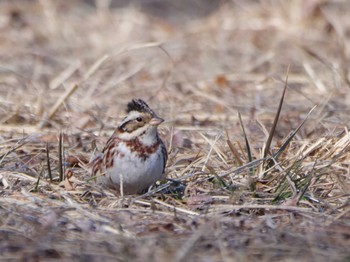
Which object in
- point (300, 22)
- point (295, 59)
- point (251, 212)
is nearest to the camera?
point (251, 212)

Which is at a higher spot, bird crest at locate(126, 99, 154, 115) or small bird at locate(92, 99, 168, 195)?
bird crest at locate(126, 99, 154, 115)

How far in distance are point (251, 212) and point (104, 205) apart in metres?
0.82

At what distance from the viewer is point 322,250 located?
156 inches

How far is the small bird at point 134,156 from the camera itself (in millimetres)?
4902

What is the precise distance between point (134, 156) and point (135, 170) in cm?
8

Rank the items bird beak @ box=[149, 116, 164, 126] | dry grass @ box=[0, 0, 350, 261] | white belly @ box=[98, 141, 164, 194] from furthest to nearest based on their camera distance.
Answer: bird beak @ box=[149, 116, 164, 126], white belly @ box=[98, 141, 164, 194], dry grass @ box=[0, 0, 350, 261]

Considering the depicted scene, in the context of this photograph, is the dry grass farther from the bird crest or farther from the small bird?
the bird crest

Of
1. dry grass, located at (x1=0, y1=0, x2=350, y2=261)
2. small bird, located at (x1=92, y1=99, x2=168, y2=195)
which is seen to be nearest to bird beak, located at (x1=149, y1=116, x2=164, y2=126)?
small bird, located at (x1=92, y1=99, x2=168, y2=195)

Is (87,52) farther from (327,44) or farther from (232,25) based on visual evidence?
(327,44)

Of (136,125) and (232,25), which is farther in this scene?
(232,25)

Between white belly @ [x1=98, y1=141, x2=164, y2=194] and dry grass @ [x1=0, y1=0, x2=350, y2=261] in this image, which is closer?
dry grass @ [x1=0, y1=0, x2=350, y2=261]

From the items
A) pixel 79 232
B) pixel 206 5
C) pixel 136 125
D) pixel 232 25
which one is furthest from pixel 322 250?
pixel 206 5

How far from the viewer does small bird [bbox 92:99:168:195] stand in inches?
193

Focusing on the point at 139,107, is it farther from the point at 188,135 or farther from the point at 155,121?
the point at 188,135
